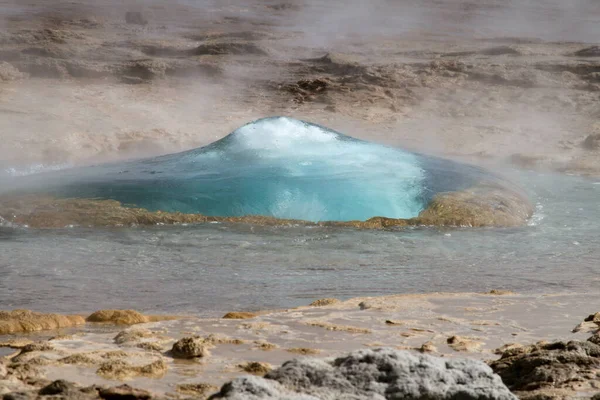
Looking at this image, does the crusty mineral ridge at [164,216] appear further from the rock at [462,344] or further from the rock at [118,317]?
the rock at [462,344]

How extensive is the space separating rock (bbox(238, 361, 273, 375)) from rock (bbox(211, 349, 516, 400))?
56 cm

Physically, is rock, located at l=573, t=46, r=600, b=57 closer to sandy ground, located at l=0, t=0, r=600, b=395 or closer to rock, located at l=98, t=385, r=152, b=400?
sandy ground, located at l=0, t=0, r=600, b=395

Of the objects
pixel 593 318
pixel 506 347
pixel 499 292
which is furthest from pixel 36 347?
pixel 499 292

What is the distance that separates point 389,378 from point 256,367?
0.71 meters

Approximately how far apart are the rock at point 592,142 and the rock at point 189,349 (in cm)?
775

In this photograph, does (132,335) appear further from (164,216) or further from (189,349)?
(164,216)

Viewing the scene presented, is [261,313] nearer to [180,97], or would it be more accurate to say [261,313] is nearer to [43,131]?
[43,131]

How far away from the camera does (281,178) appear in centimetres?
681

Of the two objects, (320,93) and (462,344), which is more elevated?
(320,93)

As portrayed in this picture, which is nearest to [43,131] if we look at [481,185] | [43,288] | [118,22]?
[481,185]

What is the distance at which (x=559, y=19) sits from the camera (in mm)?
19469

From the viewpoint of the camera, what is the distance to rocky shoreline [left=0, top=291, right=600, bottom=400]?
2326 mm

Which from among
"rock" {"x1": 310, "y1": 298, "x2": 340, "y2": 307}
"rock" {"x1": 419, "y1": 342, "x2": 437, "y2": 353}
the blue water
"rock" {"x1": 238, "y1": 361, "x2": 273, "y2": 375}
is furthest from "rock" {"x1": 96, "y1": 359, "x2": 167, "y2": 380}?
the blue water

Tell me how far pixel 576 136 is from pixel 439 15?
9.31 m
